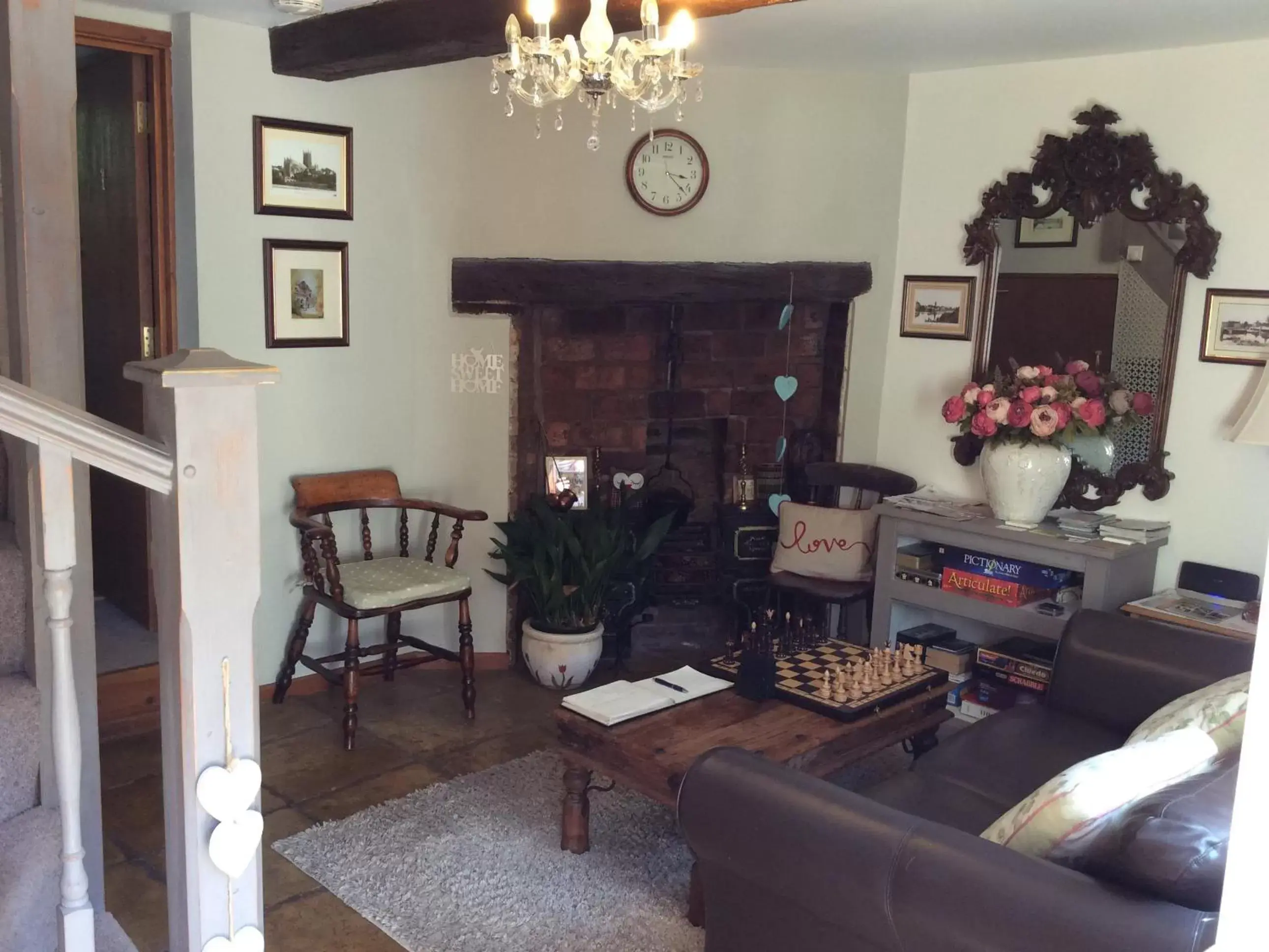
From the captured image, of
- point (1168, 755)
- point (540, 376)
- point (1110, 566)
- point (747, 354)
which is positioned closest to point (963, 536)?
point (1110, 566)

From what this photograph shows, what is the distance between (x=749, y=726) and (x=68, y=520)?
1754 millimetres

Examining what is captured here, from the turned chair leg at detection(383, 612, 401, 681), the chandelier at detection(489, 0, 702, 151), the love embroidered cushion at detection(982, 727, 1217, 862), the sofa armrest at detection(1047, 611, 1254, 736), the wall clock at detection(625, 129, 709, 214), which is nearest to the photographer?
the love embroidered cushion at detection(982, 727, 1217, 862)

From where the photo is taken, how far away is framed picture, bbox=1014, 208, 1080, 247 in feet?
13.1

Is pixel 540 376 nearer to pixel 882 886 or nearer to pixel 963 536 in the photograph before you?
pixel 963 536

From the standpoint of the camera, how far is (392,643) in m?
3.96

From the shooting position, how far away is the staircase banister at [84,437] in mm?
1370

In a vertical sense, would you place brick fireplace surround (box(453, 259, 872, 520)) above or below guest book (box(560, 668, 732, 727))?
above

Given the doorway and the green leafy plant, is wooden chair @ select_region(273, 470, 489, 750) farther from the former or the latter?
the doorway

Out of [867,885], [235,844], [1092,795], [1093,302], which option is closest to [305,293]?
[235,844]

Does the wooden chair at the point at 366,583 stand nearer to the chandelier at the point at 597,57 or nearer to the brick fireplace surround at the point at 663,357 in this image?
the brick fireplace surround at the point at 663,357

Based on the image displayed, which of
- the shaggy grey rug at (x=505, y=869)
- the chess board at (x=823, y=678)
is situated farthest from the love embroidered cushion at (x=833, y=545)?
the shaggy grey rug at (x=505, y=869)

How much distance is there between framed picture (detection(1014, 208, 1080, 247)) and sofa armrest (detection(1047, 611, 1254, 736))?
147 cm

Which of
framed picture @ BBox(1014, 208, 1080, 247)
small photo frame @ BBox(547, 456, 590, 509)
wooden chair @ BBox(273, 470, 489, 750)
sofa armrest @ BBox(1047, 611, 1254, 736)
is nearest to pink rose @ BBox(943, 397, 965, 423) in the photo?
framed picture @ BBox(1014, 208, 1080, 247)

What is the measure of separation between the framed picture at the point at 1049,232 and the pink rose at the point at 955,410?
2.25 feet
